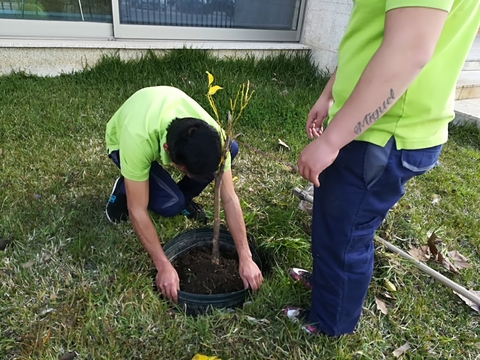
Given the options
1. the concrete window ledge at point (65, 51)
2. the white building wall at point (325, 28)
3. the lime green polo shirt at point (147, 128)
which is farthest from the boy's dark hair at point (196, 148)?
the white building wall at point (325, 28)

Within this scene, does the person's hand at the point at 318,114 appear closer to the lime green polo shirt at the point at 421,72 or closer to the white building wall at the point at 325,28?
the lime green polo shirt at the point at 421,72

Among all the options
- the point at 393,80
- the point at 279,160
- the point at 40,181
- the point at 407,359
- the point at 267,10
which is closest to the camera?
the point at 393,80

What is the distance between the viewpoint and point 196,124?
1579mm

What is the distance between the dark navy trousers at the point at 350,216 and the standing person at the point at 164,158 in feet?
1.41

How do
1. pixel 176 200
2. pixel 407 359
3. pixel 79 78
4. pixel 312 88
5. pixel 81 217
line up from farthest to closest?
1. pixel 312 88
2. pixel 79 78
3. pixel 81 217
4. pixel 176 200
5. pixel 407 359

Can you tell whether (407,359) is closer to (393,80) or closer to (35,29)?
(393,80)

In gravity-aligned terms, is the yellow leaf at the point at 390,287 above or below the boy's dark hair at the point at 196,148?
below

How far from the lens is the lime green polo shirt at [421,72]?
1150 millimetres

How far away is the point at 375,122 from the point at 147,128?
38.3 inches

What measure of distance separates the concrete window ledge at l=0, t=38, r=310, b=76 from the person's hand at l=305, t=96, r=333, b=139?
3076 mm

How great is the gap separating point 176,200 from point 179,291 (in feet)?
1.65

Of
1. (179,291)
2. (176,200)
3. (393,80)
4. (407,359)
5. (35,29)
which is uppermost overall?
(393,80)

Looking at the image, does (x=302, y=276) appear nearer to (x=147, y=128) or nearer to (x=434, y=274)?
(x=434, y=274)

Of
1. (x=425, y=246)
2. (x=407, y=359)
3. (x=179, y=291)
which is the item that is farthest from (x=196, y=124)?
(x=425, y=246)
